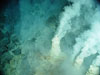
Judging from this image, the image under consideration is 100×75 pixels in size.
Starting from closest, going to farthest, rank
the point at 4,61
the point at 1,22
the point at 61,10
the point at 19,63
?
1. the point at 1,22
2. the point at 4,61
3. the point at 19,63
4. the point at 61,10

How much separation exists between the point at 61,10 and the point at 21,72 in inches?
193

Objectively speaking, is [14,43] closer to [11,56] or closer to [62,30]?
[11,56]

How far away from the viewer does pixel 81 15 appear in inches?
463

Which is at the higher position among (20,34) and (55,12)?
(55,12)

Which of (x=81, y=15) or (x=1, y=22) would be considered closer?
(x=1, y=22)

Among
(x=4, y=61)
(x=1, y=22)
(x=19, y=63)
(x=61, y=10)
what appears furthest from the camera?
(x=61, y=10)

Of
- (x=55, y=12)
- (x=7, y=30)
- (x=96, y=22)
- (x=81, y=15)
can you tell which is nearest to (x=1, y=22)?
(x=7, y=30)

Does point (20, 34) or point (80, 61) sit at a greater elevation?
point (20, 34)

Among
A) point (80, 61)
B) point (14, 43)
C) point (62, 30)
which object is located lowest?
point (80, 61)

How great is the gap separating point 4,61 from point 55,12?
457cm

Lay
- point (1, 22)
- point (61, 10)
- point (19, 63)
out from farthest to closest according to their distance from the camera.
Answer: point (61, 10)
point (19, 63)
point (1, 22)

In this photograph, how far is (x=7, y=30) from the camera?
956 cm

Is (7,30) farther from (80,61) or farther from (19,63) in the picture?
(80,61)

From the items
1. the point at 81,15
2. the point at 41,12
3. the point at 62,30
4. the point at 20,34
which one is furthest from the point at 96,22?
the point at 20,34
